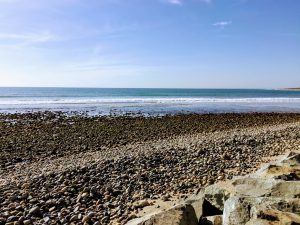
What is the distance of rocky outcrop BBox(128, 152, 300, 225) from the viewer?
354 centimetres

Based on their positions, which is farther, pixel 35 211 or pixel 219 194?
pixel 35 211

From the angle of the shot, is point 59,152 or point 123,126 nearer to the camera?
point 59,152

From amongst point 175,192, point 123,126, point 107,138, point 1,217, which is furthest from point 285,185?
point 123,126

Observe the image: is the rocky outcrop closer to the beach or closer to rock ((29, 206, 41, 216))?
the beach

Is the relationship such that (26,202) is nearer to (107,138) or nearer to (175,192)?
(175,192)

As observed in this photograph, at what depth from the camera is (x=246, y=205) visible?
373 centimetres

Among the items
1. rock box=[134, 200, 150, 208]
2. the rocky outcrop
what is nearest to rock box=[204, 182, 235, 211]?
the rocky outcrop

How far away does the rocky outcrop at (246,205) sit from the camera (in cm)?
354

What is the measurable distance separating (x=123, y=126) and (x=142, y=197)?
12.3m

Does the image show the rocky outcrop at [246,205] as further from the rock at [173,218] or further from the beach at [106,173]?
the beach at [106,173]

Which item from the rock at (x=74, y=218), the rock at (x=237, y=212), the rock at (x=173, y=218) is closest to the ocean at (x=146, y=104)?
the rock at (x=74, y=218)

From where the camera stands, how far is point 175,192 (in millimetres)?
6512

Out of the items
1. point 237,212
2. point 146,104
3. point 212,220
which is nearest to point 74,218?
point 212,220

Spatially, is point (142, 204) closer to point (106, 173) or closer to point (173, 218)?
point (173, 218)
